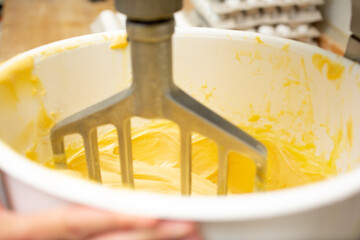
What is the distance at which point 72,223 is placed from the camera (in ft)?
1.05

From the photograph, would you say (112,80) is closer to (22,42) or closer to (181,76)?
(181,76)

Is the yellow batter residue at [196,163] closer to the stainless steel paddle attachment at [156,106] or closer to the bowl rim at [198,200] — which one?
the stainless steel paddle attachment at [156,106]

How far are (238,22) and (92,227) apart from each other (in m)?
1.04

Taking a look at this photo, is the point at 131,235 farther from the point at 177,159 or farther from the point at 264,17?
the point at 264,17

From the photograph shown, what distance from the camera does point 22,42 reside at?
121 cm

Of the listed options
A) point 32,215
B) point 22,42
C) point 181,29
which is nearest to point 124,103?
point 32,215

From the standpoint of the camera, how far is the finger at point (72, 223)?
1.03 feet

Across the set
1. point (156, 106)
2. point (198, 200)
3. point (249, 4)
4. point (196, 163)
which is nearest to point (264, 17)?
point (249, 4)

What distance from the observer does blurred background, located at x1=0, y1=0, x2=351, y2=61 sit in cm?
119

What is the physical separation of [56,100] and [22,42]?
25.7 inches

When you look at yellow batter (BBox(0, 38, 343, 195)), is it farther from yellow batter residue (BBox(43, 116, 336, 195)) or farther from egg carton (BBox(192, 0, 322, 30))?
egg carton (BBox(192, 0, 322, 30))

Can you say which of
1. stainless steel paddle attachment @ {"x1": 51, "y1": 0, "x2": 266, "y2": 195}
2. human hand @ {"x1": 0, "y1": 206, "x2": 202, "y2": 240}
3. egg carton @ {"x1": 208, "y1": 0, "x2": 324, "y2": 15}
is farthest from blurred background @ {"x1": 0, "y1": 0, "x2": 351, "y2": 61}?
human hand @ {"x1": 0, "y1": 206, "x2": 202, "y2": 240}

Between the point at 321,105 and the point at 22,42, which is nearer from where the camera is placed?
the point at 321,105

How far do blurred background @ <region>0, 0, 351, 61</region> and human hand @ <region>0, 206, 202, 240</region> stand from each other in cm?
90
